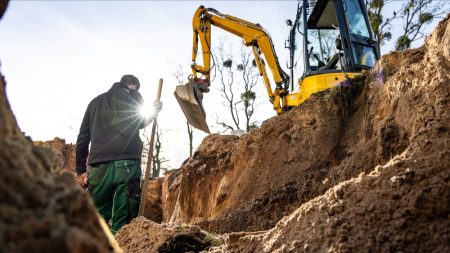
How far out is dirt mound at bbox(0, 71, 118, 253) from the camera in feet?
2.30

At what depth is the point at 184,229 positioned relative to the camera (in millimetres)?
3018

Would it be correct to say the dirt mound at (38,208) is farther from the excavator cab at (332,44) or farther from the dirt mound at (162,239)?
the excavator cab at (332,44)

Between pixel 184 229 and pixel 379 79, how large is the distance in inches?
123

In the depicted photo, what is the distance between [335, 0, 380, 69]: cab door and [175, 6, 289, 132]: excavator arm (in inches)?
74.3

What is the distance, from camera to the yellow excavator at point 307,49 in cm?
660

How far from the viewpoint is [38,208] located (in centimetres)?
75

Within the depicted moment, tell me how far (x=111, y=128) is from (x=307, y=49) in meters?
4.50

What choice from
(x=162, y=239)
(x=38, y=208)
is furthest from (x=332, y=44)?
(x=38, y=208)

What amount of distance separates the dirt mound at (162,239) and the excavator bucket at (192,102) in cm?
477

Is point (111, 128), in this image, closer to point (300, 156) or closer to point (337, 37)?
point (300, 156)

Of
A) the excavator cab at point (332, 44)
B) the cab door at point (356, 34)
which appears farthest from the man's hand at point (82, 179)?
the cab door at point (356, 34)

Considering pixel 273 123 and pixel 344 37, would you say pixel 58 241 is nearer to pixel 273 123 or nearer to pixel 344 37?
pixel 273 123

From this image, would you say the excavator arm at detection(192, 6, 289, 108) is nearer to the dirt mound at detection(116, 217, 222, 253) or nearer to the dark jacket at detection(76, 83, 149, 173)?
the dark jacket at detection(76, 83, 149, 173)

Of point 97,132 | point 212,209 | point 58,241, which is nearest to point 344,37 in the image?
point 212,209
